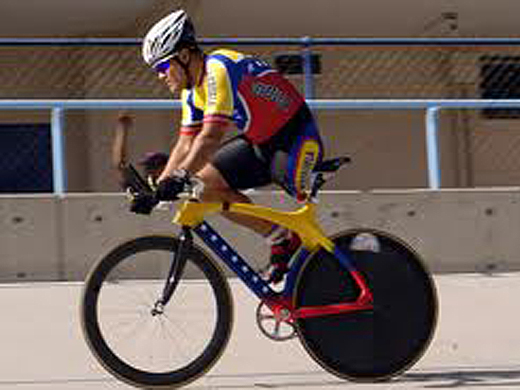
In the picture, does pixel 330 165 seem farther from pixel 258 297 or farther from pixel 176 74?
pixel 176 74

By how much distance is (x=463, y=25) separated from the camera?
1591cm

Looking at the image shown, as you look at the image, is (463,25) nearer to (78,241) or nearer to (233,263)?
(78,241)

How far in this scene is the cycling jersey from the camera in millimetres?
4480

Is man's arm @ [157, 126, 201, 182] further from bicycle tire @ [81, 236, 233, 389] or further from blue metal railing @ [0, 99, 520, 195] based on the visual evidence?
blue metal railing @ [0, 99, 520, 195]

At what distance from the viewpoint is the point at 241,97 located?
4602 mm

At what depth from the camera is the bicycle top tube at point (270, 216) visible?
4.58 m

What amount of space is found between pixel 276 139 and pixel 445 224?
395 centimetres

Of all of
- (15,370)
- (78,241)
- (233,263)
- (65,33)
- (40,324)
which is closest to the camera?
(233,263)

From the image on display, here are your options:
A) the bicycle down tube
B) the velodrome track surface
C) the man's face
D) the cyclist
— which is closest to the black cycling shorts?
the cyclist

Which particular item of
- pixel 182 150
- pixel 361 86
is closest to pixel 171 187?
pixel 182 150

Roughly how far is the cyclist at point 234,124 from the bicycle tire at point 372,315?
177mm

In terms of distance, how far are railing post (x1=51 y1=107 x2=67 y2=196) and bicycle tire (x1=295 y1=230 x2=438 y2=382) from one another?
3681 millimetres

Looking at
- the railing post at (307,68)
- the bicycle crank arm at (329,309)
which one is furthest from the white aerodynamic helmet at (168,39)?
the railing post at (307,68)

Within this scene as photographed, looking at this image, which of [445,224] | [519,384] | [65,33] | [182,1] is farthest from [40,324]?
[65,33]
